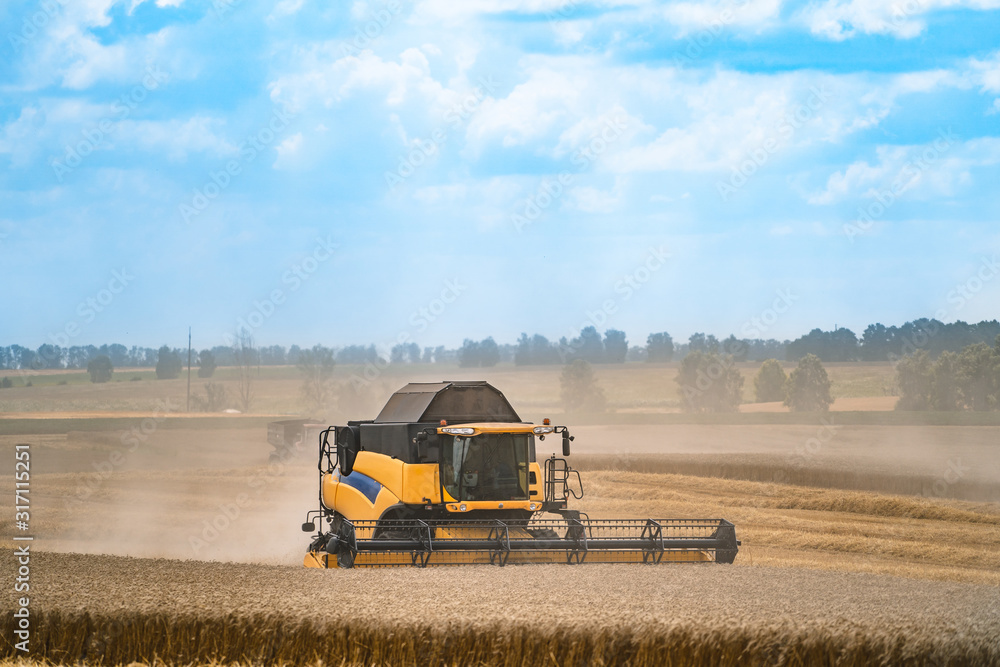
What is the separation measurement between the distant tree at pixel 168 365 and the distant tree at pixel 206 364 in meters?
4.05

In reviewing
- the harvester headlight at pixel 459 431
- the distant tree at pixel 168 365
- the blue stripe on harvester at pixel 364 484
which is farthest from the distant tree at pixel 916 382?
the distant tree at pixel 168 365

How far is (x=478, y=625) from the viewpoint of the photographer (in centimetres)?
699

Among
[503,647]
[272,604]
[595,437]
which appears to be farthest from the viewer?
[595,437]

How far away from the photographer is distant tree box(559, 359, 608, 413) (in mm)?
78625

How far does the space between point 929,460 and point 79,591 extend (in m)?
31.1

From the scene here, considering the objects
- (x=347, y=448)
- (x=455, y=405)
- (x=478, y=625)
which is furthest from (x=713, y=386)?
(x=478, y=625)

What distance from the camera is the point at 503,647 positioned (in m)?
6.92

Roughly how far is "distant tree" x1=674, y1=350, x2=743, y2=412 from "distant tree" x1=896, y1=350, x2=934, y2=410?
47.9 ft

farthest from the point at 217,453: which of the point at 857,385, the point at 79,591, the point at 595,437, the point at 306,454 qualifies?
the point at 857,385

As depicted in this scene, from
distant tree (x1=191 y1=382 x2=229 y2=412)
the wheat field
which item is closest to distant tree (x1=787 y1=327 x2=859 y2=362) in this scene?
distant tree (x1=191 y1=382 x2=229 y2=412)

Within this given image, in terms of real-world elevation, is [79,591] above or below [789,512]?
above

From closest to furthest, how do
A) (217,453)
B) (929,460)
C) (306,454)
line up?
(929,460)
(306,454)
(217,453)

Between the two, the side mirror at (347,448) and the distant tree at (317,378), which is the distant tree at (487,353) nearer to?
the distant tree at (317,378)

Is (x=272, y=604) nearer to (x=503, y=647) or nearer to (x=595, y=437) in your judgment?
(x=503, y=647)
